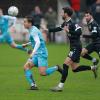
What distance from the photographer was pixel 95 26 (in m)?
18.1

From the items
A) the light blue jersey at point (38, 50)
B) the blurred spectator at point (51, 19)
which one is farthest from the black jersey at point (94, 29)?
the blurred spectator at point (51, 19)

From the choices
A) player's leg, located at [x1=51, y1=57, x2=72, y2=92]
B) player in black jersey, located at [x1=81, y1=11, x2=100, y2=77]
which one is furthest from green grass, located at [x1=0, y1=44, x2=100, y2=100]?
player in black jersey, located at [x1=81, y1=11, x2=100, y2=77]

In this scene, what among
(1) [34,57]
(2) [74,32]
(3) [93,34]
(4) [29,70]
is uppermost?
(2) [74,32]

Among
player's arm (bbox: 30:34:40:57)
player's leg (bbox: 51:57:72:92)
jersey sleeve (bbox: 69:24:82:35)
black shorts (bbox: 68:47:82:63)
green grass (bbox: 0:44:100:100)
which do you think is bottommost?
green grass (bbox: 0:44:100:100)

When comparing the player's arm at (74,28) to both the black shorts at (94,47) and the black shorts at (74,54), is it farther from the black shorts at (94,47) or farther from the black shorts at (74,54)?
the black shorts at (94,47)

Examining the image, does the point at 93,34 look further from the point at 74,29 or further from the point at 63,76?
the point at 63,76

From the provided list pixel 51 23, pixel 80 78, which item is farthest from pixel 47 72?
pixel 51 23

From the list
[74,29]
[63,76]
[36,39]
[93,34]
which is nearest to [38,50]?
[36,39]

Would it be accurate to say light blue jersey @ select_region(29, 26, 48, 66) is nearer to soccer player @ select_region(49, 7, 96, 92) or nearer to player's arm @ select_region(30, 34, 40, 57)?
player's arm @ select_region(30, 34, 40, 57)

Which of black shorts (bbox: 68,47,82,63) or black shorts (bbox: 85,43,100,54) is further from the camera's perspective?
black shorts (bbox: 85,43,100,54)

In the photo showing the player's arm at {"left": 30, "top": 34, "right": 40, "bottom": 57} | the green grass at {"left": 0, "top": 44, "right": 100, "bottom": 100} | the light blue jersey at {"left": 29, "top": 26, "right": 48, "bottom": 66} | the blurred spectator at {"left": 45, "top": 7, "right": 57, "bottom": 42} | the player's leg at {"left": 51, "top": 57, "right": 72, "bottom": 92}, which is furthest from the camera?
the blurred spectator at {"left": 45, "top": 7, "right": 57, "bottom": 42}

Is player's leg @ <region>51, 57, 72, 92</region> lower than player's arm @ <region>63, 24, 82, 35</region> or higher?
lower

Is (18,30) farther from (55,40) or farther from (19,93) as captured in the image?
(19,93)

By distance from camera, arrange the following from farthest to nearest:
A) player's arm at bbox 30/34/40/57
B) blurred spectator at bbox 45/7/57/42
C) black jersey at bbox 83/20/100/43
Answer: blurred spectator at bbox 45/7/57/42
black jersey at bbox 83/20/100/43
player's arm at bbox 30/34/40/57
